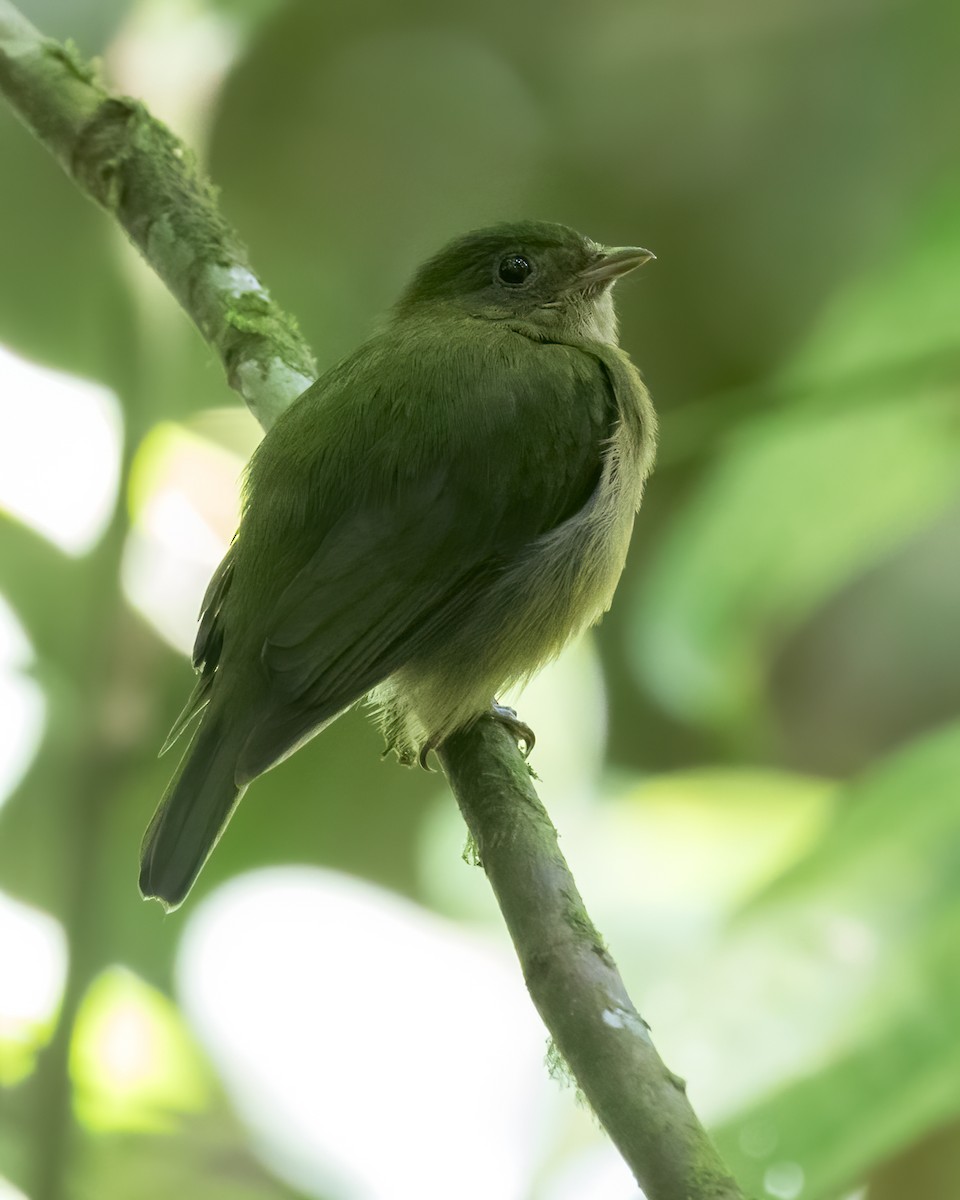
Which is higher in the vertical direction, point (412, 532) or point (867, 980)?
point (412, 532)

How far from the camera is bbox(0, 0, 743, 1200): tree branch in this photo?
5.34 feet

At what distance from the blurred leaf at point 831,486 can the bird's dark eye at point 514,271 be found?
0.79 m

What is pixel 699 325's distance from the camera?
167 inches

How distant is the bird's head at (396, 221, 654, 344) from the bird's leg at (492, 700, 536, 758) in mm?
1047

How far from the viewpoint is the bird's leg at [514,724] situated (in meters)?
2.71

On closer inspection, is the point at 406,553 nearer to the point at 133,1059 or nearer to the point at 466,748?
the point at 466,748

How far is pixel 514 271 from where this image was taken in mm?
3469

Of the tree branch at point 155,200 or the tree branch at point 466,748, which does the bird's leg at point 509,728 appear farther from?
the tree branch at point 155,200

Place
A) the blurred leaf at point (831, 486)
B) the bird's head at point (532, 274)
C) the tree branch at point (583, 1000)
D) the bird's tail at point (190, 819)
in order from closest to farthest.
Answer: the tree branch at point (583, 1000) → the bird's tail at point (190, 819) → the blurred leaf at point (831, 486) → the bird's head at point (532, 274)

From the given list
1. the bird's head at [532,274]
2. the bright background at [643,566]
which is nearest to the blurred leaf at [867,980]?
the bright background at [643,566]

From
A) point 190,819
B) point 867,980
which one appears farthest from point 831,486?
point 190,819

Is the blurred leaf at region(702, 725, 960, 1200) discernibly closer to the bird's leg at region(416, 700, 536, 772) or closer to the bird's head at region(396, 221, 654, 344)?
the bird's leg at region(416, 700, 536, 772)

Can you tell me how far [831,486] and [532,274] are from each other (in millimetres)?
1004

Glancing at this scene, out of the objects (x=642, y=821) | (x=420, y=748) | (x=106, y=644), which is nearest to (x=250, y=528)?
(x=420, y=748)
